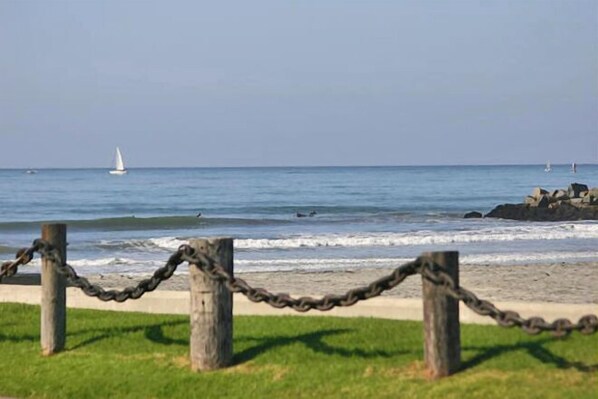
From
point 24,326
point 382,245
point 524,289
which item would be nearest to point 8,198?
point 382,245

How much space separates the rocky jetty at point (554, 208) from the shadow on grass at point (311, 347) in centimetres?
4045

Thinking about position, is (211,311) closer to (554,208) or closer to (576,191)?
(554,208)

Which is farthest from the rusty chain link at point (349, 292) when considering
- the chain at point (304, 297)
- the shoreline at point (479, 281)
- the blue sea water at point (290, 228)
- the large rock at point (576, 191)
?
the large rock at point (576, 191)

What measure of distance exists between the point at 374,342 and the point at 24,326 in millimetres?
3611

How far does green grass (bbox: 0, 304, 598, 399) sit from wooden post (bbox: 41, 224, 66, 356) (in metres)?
0.13

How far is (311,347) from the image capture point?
7660 millimetres

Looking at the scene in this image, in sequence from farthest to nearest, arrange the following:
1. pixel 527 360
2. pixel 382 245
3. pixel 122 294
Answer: pixel 382 245 < pixel 122 294 < pixel 527 360

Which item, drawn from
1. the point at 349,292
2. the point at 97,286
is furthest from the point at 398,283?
the point at 97,286

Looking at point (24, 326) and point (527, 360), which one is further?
point (24, 326)

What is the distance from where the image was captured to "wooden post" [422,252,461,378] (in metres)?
6.57

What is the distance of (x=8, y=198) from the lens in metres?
65.6

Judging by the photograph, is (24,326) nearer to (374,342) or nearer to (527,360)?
(374,342)

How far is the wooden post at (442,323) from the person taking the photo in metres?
6.57

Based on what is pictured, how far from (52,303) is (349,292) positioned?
9.68 ft
